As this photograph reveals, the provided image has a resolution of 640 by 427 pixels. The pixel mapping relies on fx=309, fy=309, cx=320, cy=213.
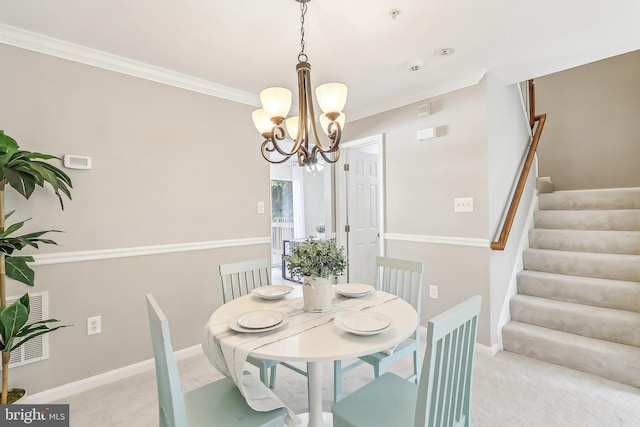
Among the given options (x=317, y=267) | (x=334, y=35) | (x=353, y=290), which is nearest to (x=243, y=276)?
(x=353, y=290)

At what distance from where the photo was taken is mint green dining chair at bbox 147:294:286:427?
1062mm

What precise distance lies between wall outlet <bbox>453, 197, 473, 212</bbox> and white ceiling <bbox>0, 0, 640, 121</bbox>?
3.42ft

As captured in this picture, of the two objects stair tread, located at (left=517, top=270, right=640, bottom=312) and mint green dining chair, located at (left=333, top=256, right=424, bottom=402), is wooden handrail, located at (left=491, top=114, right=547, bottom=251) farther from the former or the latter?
mint green dining chair, located at (left=333, top=256, right=424, bottom=402)

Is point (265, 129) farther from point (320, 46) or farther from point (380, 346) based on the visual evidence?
point (380, 346)

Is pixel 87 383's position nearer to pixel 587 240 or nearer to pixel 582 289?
pixel 582 289

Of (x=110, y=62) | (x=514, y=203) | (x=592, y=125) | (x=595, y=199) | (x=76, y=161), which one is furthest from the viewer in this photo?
(x=592, y=125)

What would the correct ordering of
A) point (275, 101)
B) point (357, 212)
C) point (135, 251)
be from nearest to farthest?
1. point (275, 101)
2. point (135, 251)
3. point (357, 212)

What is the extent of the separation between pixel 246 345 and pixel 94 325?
1718 mm

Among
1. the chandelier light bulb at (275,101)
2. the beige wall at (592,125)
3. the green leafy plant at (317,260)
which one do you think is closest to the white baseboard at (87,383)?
the green leafy plant at (317,260)

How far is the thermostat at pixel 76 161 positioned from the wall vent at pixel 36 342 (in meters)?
0.87

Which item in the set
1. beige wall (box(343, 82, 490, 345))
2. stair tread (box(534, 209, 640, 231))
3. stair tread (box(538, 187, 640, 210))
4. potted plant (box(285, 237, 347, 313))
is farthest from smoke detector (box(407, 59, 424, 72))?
stair tread (box(538, 187, 640, 210))

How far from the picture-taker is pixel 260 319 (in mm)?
1438

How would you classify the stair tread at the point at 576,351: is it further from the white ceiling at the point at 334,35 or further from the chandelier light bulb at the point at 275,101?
the chandelier light bulb at the point at 275,101

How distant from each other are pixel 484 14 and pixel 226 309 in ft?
7.45
